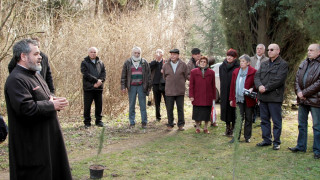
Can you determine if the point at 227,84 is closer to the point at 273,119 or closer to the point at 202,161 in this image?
the point at 273,119

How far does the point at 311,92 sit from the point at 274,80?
762mm

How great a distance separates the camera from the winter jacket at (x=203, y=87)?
7504 millimetres

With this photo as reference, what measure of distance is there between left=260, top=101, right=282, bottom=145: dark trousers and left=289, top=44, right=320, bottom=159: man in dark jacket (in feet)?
1.37

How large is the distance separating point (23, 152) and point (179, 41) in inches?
405

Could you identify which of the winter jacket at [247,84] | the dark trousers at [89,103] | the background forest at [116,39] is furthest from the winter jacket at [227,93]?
the dark trousers at [89,103]

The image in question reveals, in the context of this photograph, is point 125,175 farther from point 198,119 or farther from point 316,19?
point 316,19

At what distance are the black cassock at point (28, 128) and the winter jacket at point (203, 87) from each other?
4646 millimetres

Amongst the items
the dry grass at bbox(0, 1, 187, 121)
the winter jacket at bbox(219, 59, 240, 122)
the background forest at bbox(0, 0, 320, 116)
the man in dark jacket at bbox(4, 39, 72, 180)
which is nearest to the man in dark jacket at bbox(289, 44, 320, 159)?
the winter jacket at bbox(219, 59, 240, 122)

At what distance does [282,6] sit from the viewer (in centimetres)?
893

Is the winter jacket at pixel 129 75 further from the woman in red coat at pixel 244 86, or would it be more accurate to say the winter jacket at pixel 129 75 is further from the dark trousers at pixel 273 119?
the dark trousers at pixel 273 119

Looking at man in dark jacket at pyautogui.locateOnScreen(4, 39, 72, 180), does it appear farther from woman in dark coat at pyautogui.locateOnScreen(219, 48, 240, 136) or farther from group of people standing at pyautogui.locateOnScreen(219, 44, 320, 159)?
woman in dark coat at pyautogui.locateOnScreen(219, 48, 240, 136)

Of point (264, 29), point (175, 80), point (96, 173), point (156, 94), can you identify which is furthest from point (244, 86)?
point (96, 173)

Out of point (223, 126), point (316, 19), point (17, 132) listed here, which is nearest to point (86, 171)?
point (17, 132)

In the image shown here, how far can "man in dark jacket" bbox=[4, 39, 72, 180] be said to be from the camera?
3215 millimetres
